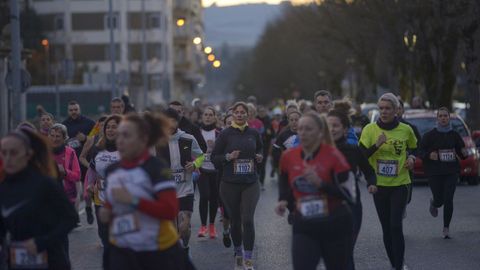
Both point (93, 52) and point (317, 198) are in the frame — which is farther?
point (93, 52)

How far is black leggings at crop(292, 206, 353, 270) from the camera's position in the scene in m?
8.03

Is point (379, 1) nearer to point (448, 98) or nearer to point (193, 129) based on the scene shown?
point (448, 98)

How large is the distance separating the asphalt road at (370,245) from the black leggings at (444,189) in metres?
0.34

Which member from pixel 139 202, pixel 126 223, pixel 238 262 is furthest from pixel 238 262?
pixel 139 202

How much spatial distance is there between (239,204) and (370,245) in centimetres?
249

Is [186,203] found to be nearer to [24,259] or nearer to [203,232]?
[203,232]

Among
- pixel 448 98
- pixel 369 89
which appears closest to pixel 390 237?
pixel 448 98

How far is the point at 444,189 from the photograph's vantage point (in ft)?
50.9

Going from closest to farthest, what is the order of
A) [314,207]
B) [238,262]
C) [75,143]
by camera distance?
[314,207], [238,262], [75,143]

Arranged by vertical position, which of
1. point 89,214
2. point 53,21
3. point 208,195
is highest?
point 53,21

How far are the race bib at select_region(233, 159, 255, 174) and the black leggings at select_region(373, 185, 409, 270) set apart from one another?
1808 millimetres

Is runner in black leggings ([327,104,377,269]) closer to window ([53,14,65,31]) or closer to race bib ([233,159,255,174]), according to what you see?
race bib ([233,159,255,174])

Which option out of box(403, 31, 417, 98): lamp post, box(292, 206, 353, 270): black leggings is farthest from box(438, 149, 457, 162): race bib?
box(403, 31, 417, 98): lamp post

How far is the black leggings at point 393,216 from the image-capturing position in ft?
37.6
